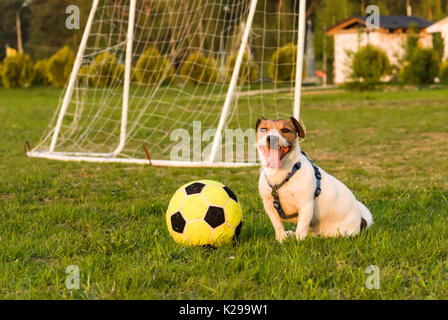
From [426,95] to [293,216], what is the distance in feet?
75.5

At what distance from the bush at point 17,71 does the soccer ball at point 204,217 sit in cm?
3492

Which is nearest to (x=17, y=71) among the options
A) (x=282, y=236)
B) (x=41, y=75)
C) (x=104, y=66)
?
(x=41, y=75)

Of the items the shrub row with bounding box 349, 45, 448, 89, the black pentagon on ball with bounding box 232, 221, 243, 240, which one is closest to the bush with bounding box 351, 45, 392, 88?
the shrub row with bounding box 349, 45, 448, 89

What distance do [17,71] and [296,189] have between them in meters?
36.0

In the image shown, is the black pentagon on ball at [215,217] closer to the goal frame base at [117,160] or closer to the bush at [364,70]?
the goal frame base at [117,160]

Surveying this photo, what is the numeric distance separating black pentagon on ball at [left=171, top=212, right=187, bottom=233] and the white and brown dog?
0.70 meters

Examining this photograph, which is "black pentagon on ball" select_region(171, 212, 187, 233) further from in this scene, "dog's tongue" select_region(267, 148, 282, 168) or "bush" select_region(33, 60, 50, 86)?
"bush" select_region(33, 60, 50, 86)

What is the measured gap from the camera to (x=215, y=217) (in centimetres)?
414

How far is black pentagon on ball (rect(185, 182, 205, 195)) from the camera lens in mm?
4324

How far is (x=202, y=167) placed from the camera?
867 cm

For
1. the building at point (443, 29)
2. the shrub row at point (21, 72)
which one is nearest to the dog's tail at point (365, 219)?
the building at point (443, 29)

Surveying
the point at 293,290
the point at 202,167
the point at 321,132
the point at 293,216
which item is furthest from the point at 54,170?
the point at 321,132
